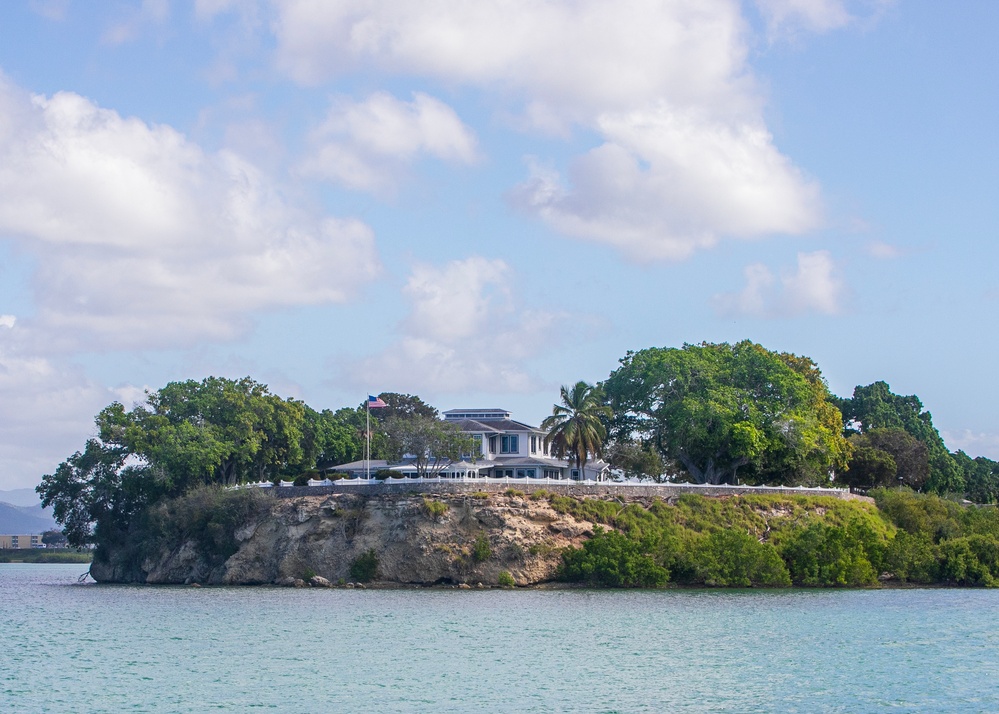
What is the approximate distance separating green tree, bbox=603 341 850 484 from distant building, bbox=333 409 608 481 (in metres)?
6.54

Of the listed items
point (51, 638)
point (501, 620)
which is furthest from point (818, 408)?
point (51, 638)

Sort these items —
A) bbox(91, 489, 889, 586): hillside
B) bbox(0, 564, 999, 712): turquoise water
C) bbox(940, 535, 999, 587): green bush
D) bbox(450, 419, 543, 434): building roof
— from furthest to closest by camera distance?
1. bbox(450, 419, 543, 434): building roof
2. bbox(940, 535, 999, 587): green bush
3. bbox(91, 489, 889, 586): hillside
4. bbox(0, 564, 999, 712): turquoise water

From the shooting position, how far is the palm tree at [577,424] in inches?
3573

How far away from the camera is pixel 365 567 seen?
3110 inches

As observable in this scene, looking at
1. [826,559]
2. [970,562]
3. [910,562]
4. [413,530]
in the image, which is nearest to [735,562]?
[826,559]

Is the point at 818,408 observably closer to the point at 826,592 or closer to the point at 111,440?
the point at 826,592

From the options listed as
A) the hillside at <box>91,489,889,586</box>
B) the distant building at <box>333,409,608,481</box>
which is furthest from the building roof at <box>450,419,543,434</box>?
the hillside at <box>91,489,889,586</box>

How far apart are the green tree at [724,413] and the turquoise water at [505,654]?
24.7 m

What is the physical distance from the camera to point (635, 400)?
326 feet

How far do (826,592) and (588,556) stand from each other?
15467 mm

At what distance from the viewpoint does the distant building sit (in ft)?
320

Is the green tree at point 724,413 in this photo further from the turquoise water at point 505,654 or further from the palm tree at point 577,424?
the turquoise water at point 505,654

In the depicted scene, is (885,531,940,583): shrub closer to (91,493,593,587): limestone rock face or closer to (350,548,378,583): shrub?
(91,493,593,587): limestone rock face

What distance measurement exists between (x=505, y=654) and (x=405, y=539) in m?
34.4
